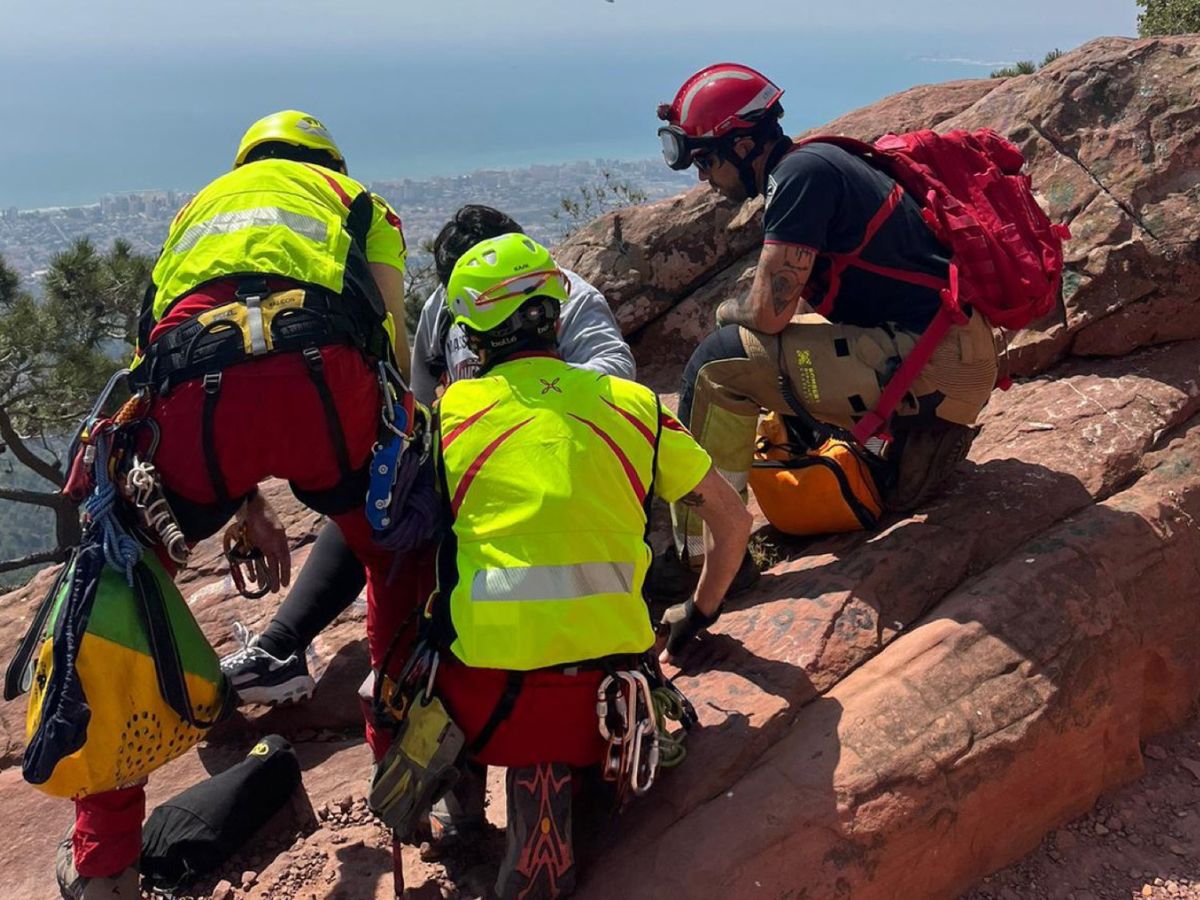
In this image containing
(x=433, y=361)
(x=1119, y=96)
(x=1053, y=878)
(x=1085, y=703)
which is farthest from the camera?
(x=1119, y=96)

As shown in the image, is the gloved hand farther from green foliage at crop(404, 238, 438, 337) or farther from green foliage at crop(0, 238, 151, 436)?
green foliage at crop(404, 238, 438, 337)

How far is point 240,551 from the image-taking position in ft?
12.0

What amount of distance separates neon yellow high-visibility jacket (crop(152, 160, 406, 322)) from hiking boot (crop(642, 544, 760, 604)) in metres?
1.98

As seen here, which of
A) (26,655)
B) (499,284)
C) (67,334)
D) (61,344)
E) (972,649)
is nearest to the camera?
(26,655)

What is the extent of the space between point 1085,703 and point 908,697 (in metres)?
0.70

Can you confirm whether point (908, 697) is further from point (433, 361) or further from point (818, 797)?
point (433, 361)

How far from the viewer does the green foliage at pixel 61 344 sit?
49.2 feet

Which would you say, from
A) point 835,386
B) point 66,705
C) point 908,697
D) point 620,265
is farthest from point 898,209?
point 620,265

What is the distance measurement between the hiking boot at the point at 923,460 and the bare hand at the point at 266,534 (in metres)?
2.68

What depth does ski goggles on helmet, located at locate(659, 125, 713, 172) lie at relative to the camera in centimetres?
418

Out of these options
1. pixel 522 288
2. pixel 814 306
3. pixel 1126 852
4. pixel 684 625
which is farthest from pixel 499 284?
pixel 1126 852

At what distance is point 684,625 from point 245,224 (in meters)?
2.17

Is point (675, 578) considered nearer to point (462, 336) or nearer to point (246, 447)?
point (462, 336)

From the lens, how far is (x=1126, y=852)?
3.19m
